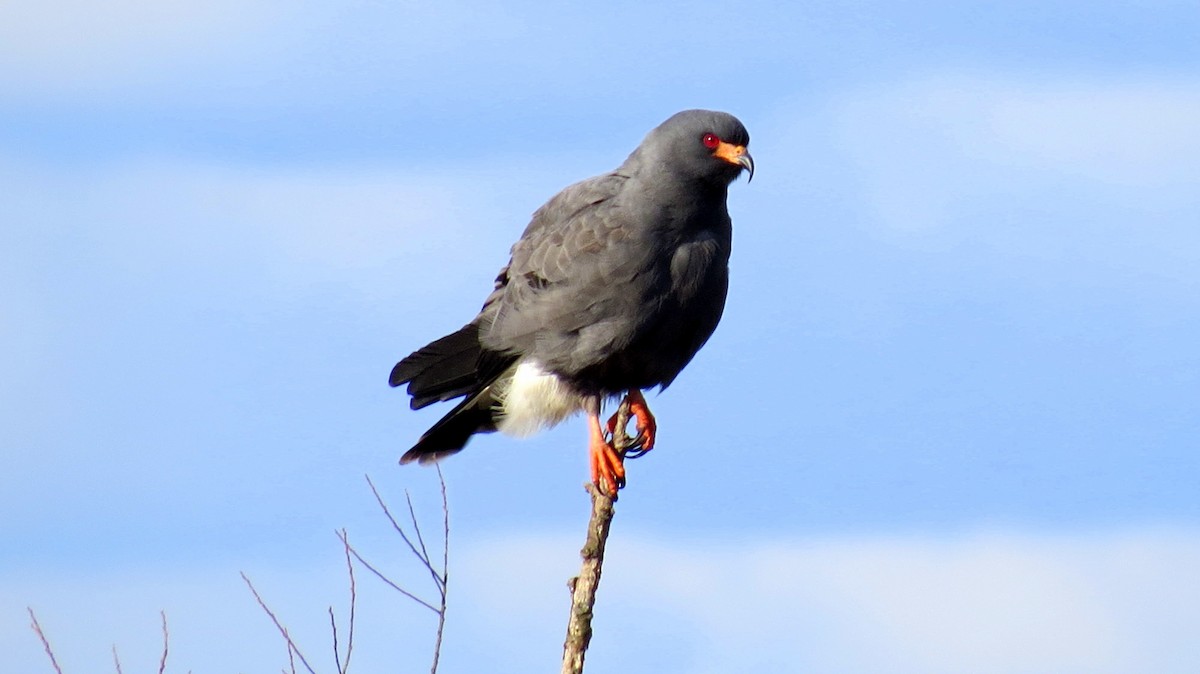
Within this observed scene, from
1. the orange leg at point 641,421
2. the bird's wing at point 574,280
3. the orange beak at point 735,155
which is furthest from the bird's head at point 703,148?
the orange leg at point 641,421

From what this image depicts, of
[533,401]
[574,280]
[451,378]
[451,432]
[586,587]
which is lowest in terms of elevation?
[586,587]

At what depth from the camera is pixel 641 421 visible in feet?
24.5

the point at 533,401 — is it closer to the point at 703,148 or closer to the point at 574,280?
the point at 574,280

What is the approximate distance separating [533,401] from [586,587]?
1.71 m

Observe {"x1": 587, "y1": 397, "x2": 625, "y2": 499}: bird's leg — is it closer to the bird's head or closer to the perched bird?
the perched bird

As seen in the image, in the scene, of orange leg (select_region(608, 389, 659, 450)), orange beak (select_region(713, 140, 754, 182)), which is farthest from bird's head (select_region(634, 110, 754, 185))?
orange leg (select_region(608, 389, 659, 450))

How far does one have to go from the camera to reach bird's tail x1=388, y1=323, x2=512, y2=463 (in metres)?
7.67

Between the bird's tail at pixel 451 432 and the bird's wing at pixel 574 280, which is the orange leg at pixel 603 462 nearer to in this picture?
the bird's wing at pixel 574 280

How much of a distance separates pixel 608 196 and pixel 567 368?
0.90 meters

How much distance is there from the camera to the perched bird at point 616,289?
6.93 meters

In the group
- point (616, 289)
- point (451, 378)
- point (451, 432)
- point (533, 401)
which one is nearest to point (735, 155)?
point (616, 289)

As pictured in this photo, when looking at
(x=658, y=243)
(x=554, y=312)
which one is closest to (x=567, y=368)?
(x=554, y=312)

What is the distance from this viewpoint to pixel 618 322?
6.94m

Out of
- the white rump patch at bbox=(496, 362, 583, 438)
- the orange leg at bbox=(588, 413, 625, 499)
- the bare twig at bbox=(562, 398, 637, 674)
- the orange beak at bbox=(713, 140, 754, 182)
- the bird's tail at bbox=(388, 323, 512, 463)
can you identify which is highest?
the orange beak at bbox=(713, 140, 754, 182)
